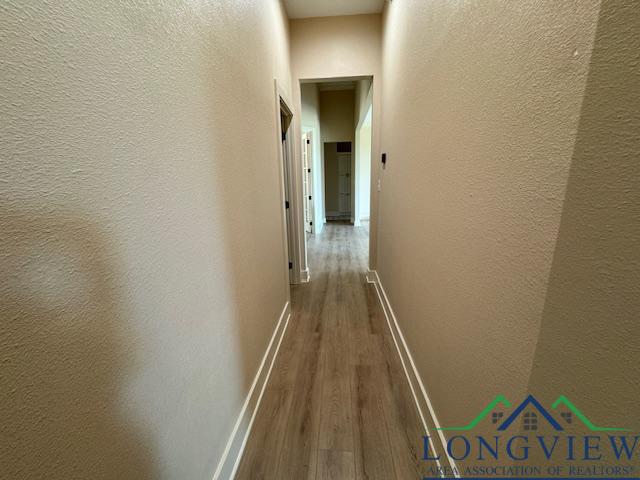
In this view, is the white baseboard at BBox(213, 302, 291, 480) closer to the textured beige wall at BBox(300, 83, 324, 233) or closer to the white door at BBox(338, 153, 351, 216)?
the textured beige wall at BBox(300, 83, 324, 233)

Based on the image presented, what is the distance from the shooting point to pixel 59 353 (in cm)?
46

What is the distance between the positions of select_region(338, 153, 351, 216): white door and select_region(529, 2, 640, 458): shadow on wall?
7.24 metres

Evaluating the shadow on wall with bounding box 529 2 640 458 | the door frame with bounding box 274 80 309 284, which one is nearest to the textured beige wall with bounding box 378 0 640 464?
the shadow on wall with bounding box 529 2 640 458

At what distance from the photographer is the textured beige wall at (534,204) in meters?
0.43

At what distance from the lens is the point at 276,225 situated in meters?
2.04

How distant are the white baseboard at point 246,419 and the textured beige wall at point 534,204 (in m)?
0.93

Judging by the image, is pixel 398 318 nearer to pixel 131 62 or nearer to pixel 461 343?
pixel 461 343

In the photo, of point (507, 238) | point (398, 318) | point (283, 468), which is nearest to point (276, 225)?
point (398, 318)

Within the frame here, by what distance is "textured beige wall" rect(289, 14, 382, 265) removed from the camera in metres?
2.62

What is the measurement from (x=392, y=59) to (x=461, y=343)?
218 cm

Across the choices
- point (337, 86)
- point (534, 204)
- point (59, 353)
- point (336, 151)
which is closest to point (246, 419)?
point (59, 353)

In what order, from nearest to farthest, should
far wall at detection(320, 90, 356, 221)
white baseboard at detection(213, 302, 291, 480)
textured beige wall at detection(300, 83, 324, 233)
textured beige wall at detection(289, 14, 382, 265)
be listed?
white baseboard at detection(213, 302, 291, 480)
textured beige wall at detection(289, 14, 382, 265)
textured beige wall at detection(300, 83, 324, 233)
far wall at detection(320, 90, 356, 221)

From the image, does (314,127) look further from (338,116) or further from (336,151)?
(336,151)

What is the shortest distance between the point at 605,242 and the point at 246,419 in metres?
1.51
